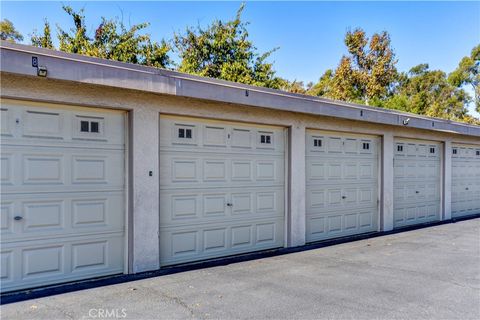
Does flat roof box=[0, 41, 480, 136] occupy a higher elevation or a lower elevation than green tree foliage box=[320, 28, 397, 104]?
lower

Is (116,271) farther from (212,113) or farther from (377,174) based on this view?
(377,174)

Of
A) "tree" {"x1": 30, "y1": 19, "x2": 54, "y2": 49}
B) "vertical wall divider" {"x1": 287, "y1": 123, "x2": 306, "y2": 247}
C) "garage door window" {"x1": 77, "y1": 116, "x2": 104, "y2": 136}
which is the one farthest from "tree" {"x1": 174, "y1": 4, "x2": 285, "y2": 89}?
"garage door window" {"x1": 77, "y1": 116, "x2": 104, "y2": 136}

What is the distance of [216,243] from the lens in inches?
273

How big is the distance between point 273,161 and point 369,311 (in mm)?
3941

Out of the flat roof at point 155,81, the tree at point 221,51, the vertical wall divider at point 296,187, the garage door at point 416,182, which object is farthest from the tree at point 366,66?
the vertical wall divider at point 296,187

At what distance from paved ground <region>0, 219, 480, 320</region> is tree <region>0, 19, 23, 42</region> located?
2059cm

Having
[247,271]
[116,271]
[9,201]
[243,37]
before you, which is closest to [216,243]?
[247,271]

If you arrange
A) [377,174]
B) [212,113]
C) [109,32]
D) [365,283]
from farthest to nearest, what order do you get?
[109,32]
[377,174]
[212,113]
[365,283]

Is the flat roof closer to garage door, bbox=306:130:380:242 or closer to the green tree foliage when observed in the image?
garage door, bbox=306:130:380:242

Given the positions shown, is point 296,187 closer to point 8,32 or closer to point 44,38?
point 44,38

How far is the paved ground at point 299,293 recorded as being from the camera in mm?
4324

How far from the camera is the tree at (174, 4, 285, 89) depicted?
21.2 metres

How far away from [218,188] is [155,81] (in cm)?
233

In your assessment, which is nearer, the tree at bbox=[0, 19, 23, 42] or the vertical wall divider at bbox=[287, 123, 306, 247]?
the vertical wall divider at bbox=[287, 123, 306, 247]
